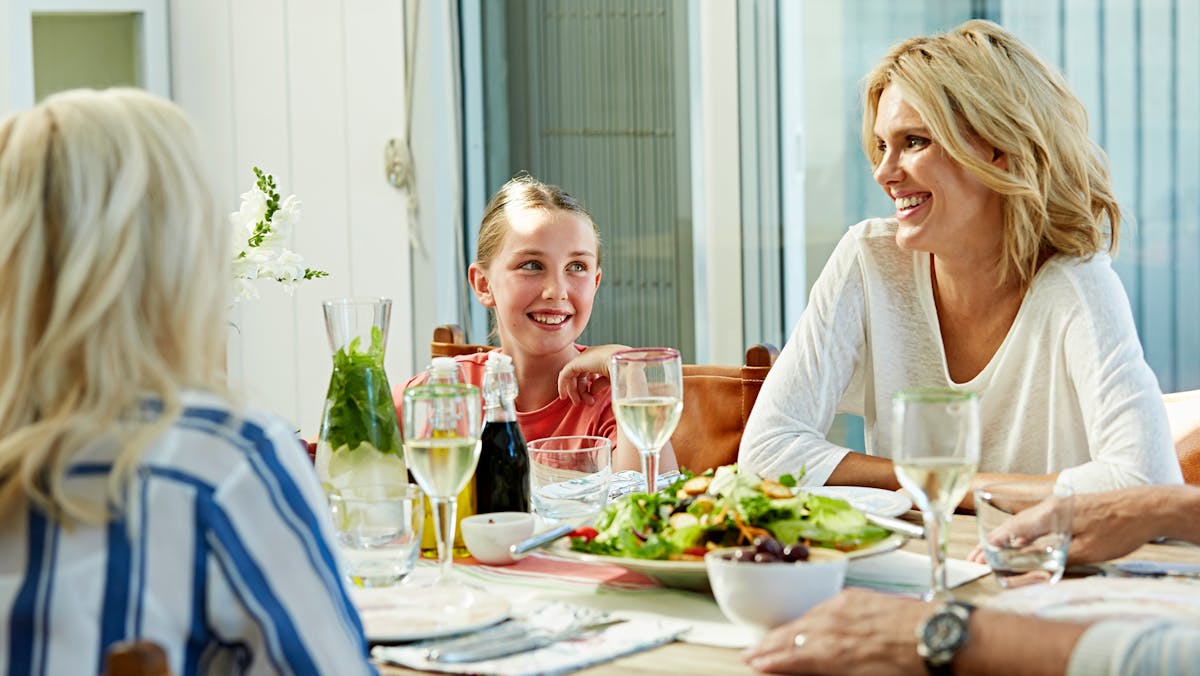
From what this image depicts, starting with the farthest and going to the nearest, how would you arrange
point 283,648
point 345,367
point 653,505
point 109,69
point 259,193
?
point 109,69
point 259,193
point 345,367
point 653,505
point 283,648

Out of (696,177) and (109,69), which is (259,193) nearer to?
(696,177)

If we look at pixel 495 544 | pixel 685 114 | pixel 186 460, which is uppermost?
pixel 685 114

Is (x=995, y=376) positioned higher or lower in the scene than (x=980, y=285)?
lower

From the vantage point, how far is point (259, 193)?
1.84 meters

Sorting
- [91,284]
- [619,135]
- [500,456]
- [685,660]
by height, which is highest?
[619,135]

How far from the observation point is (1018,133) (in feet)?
6.76

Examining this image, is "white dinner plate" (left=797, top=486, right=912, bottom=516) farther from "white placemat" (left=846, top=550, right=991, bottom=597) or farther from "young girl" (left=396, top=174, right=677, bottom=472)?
"young girl" (left=396, top=174, right=677, bottom=472)

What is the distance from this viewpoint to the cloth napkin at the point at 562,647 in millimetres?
1106

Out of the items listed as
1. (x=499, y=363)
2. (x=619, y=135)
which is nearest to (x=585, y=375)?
(x=499, y=363)

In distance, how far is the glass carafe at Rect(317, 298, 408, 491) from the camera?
1549 mm

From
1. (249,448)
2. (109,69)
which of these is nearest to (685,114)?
(109,69)

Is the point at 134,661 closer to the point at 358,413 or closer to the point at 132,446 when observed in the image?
the point at 132,446

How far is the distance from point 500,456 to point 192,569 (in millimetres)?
→ 682

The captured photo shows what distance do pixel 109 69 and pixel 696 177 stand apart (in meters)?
1.83
